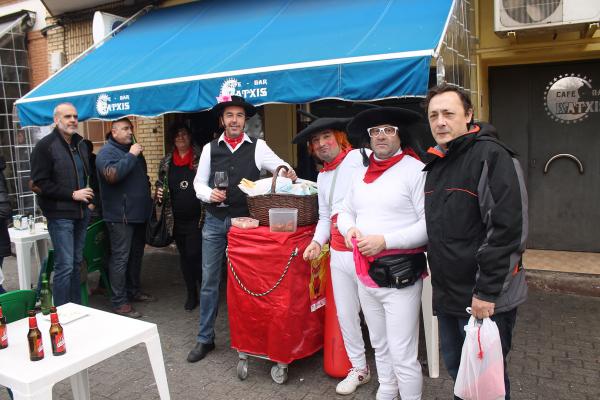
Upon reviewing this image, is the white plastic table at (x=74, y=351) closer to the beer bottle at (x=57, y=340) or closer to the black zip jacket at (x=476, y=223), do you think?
the beer bottle at (x=57, y=340)

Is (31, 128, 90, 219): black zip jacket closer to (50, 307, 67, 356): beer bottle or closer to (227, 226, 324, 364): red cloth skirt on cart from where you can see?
(227, 226, 324, 364): red cloth skirt on cart

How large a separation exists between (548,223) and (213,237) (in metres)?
4.47

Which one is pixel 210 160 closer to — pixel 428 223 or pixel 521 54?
pixel 428 223

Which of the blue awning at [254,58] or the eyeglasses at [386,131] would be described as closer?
the eyeglasses at [386,131]

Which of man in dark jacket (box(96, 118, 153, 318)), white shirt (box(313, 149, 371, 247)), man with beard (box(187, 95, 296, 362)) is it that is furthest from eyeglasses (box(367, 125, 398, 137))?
man in dark jacket (box(96, 118, 153, 318))

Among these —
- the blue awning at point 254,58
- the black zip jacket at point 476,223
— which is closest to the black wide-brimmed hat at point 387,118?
the black zip jacket at point 476,223

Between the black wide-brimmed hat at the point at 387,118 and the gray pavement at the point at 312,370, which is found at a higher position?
the black wide-brimmed hat at the point at 387,118

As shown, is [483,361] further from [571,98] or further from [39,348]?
[571,98]

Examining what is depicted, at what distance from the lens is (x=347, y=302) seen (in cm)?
340

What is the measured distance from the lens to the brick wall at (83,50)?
8148mm

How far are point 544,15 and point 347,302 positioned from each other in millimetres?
3336

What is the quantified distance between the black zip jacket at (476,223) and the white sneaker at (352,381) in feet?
3.80

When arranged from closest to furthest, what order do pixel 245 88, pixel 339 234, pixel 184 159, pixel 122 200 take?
pixel 339 234 → pixel 245 88 → pixel 122 200 → pixel 184 159

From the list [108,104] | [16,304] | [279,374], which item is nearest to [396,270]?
[279,374]
